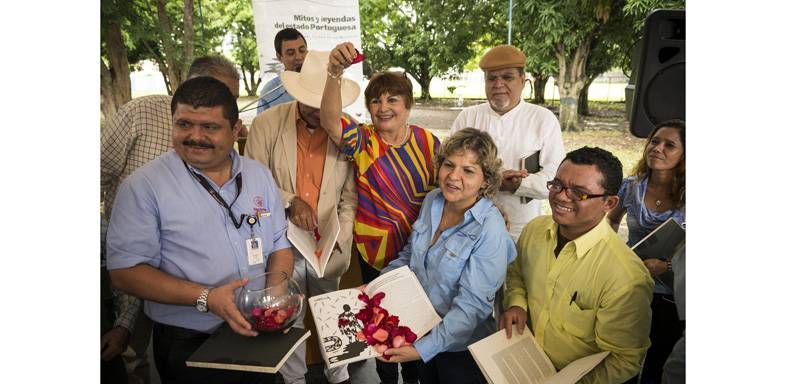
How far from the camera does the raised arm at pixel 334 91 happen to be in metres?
1.76

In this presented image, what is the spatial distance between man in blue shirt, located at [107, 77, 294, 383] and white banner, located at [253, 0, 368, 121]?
2590mm

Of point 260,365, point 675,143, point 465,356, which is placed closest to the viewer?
point 260,365

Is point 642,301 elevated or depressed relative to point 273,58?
depressed

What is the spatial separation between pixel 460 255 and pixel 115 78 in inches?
107

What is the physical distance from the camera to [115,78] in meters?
3.12

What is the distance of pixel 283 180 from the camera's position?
7.28ft

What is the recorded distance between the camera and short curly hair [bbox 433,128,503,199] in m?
1.81

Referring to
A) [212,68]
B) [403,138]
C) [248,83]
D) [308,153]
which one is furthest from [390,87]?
[248,83]

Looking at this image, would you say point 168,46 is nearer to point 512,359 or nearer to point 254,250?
point 254,250

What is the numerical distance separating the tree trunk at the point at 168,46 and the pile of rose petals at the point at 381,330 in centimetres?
312

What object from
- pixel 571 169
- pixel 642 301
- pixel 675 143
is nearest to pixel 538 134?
pixel 675 143

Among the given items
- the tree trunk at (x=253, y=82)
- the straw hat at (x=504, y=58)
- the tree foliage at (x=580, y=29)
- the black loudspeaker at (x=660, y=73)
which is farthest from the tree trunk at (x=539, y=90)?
the black loudspeaker at (x=660, y=73)
